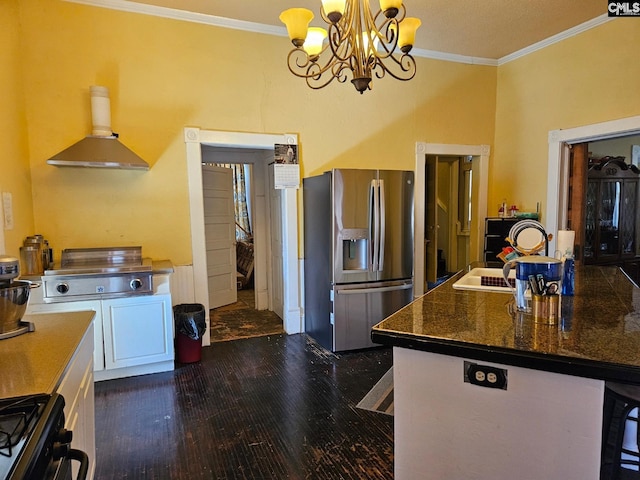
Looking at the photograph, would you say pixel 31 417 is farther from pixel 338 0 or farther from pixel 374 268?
pixel 374 268

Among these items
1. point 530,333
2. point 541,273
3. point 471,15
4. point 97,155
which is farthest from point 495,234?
point 97,155

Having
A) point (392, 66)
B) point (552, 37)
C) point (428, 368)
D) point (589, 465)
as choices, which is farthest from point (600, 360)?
point (552, 37)

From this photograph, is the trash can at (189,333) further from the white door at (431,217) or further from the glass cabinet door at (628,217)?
the glass cabinet door at (628,217)

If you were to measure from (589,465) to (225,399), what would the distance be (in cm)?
227

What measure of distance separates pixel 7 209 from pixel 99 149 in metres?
0.77

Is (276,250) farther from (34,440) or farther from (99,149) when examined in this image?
(34,440)

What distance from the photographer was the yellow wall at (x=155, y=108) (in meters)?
3.28

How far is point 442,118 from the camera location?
473cm

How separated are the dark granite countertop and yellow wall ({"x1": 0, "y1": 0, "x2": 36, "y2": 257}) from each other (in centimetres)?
277

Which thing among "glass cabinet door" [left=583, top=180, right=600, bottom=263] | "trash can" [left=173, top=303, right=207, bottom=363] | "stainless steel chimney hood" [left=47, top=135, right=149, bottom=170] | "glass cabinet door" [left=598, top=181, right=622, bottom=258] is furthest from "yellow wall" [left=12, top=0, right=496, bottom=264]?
"glass cabinet door" [left=598, top=181, right=622, bottom=258]

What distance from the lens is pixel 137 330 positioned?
3148 mm

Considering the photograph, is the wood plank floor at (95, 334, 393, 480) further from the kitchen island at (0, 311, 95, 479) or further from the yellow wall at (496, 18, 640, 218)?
the yellow wall at (496, 18, 640, 218)

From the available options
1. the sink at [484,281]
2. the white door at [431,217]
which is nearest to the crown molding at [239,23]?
the white door at [431,217]

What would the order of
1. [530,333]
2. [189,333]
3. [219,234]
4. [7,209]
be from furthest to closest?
[219,234]
[189,333]
[7,209]
[530,333]
